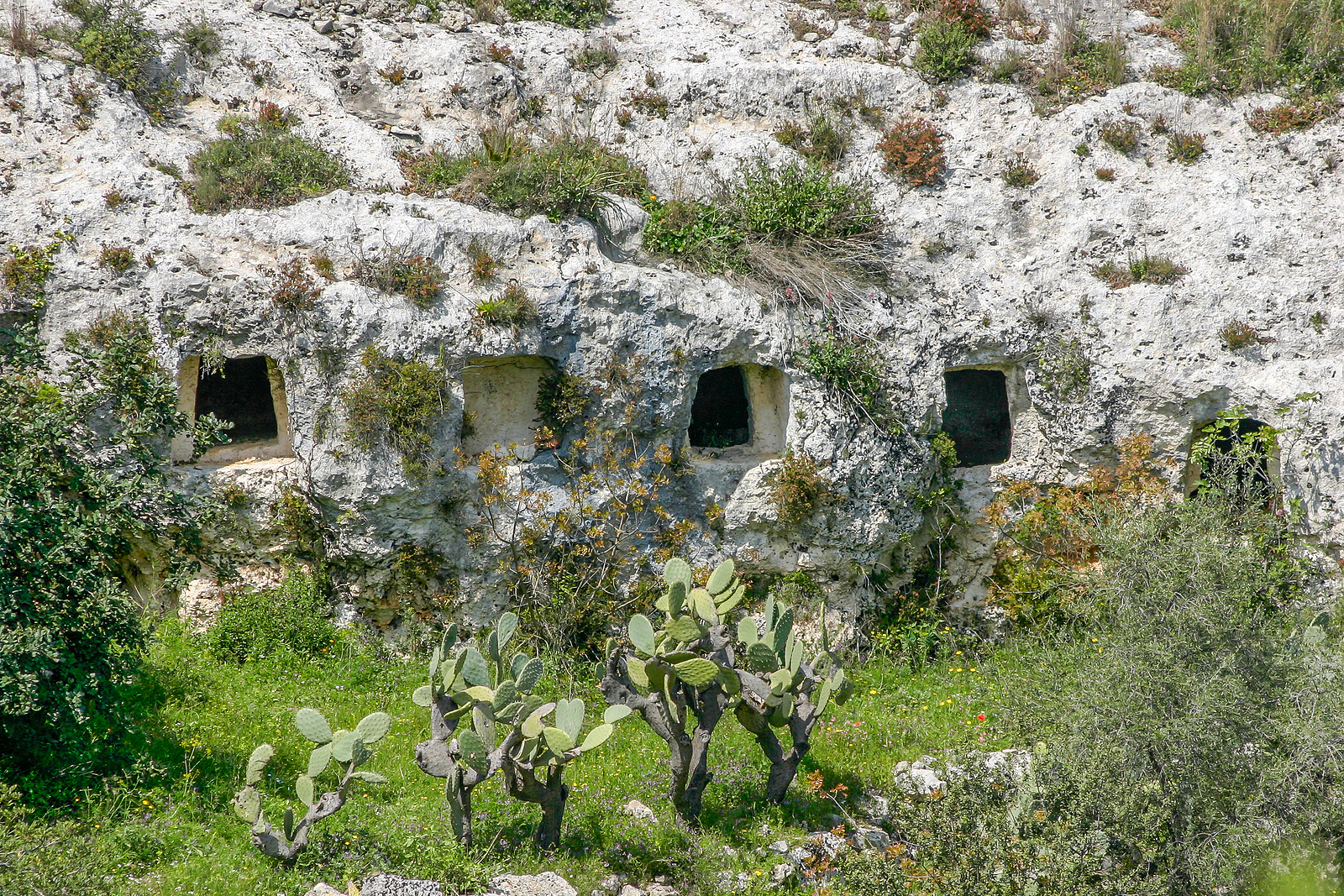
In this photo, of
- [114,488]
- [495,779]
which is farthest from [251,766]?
[114,488]

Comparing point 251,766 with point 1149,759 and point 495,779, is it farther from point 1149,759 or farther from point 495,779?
point 1149,759

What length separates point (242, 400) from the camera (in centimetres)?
1220

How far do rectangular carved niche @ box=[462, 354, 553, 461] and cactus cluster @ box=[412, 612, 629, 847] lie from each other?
3967mm

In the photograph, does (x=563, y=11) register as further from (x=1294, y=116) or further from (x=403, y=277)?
(x=1294, y=116)

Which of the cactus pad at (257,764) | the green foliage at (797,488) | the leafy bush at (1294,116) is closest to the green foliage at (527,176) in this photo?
the green foliage at (797,488)

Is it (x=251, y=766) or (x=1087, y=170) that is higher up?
(x=1087, y=170)

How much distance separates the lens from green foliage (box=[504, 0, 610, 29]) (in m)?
15.0

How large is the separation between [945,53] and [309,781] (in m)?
13.3

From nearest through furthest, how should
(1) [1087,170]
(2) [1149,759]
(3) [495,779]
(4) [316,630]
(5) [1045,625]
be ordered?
(2) [1149,759], (3) [495,779], (4) [316,630], (5) [1045,625], (1) [1087,170]

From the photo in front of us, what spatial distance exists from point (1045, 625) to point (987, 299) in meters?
4.41

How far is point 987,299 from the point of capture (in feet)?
40.8

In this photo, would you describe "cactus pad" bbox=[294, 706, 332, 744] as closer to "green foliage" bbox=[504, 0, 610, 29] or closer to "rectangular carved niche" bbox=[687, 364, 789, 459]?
"rectangular carved niche" bbox=[687, 364, 789, 459]

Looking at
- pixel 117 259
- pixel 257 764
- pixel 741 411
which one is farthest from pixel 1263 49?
pixel 257 764

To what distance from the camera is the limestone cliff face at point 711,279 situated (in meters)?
11.0
